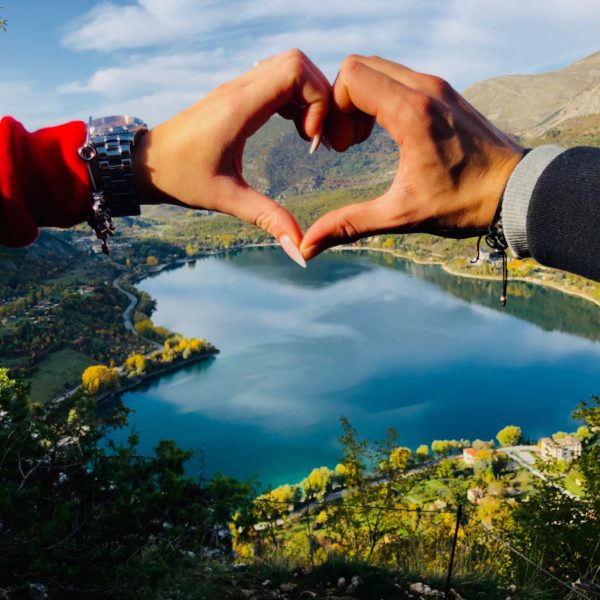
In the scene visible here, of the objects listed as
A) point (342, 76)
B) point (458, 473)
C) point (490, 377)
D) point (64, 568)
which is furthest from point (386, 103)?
point (490, 377)

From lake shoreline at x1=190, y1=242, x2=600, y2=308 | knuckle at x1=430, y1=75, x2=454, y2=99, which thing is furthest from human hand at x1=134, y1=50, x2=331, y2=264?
lake shoreline at x1=190, y1=242, x2=600, y2=308

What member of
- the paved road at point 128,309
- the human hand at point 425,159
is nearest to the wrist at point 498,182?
the human hand at point 425,159

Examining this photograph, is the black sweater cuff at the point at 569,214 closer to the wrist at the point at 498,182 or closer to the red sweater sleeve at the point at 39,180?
the wrist at the point at 498,182

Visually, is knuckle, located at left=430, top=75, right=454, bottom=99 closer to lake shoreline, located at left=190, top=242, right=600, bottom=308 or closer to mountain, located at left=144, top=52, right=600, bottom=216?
lake shoreline, located at left=190, top=242, right=600, bottom=308

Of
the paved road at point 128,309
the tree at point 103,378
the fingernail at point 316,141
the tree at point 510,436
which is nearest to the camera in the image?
the fingernail at point 316,141

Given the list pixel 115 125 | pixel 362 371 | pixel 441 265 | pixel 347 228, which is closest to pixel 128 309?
pixel 362 371

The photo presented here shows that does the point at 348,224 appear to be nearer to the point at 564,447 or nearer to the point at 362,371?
the point at 564,447

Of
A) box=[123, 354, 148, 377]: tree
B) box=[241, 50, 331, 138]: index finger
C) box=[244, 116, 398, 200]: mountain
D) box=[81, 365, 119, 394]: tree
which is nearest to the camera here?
box=[241, 50, 331, 138]: index finger

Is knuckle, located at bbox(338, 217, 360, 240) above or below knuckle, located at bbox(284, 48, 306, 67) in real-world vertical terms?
below
